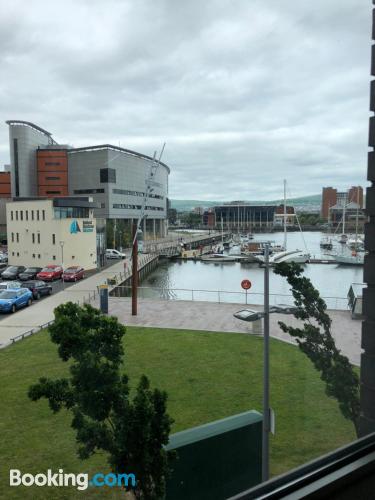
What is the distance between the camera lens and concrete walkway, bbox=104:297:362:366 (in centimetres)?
702

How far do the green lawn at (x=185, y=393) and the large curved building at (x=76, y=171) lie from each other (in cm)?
2566

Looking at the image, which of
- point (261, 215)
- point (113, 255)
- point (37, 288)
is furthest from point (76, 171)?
point (261, 215)

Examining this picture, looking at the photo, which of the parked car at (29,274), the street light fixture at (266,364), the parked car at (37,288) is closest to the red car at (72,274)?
the parked car at (29,274)

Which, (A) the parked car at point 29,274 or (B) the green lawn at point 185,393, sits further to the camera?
(A) the parked car at point 29,274

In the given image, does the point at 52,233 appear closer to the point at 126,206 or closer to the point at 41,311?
the point at 41,311

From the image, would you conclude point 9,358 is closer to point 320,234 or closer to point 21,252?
point 320,234

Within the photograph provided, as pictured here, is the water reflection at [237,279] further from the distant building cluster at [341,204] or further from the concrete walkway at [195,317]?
the concrete walkway at [195,317]

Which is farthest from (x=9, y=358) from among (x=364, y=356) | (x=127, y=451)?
(x=364, y=356)

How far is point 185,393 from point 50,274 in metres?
9.94

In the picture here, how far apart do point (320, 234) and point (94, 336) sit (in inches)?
53.5

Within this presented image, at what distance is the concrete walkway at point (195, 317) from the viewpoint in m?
7.02

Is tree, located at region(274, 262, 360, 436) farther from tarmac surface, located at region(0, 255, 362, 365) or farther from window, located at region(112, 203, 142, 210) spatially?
window, located at region(112, 203, 142, 210)

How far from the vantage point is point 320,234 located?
2.41 meters

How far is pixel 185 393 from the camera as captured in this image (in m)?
4.19
